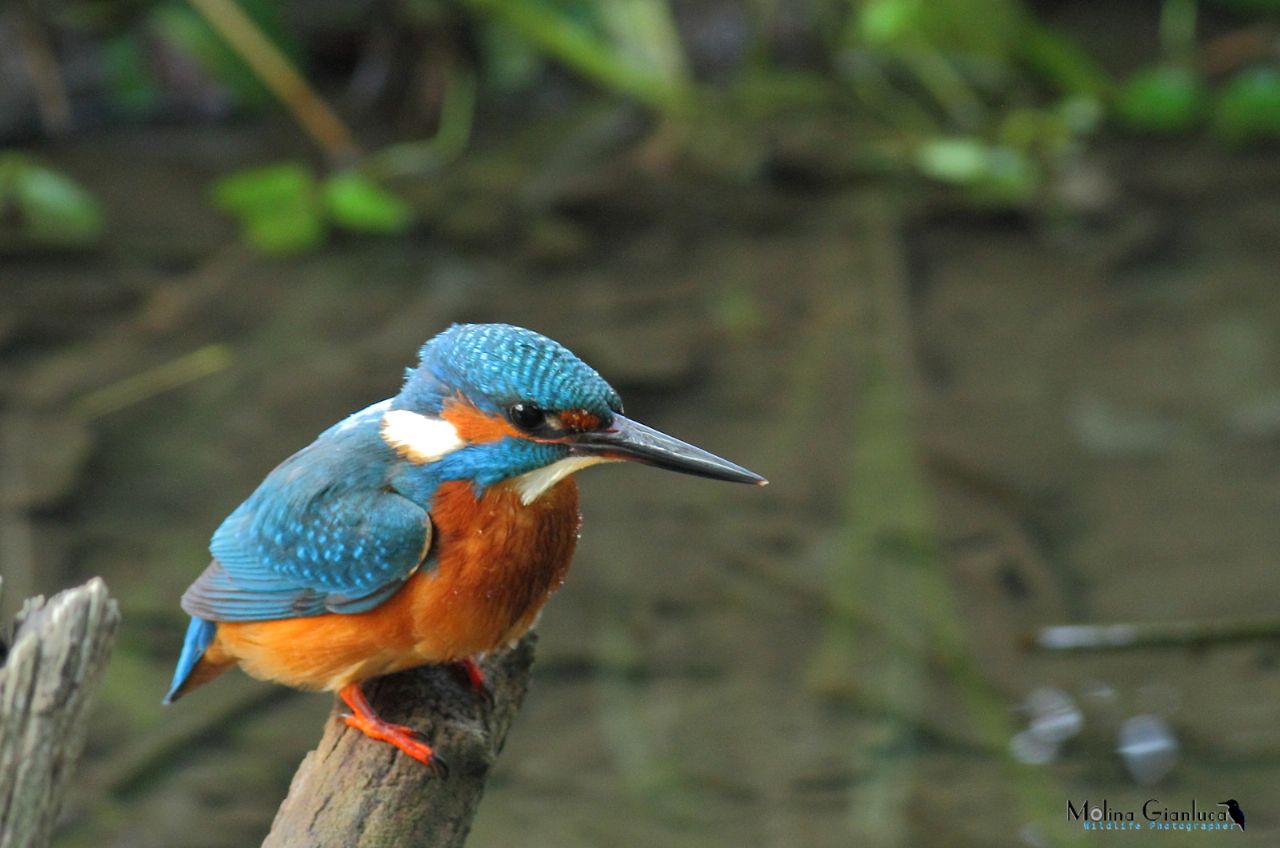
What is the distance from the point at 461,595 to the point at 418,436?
9.6 inches

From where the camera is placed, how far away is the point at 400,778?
1.86 m

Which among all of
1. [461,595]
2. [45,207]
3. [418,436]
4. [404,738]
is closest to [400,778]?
[404,738]

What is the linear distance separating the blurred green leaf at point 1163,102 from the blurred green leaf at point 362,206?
9.71ft

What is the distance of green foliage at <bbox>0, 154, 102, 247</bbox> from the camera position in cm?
466

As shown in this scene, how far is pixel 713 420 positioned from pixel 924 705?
1223 millimetres

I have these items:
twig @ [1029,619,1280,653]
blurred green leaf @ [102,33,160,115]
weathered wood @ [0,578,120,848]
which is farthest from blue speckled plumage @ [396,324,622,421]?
blurred green leaf @ [102,33,160,115]

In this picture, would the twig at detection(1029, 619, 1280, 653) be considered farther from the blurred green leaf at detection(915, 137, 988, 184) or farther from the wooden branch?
the blurred green leaf at detection(915, 137, 988, 184)

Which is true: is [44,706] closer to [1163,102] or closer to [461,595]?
[461,595]

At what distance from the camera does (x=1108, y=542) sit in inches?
155

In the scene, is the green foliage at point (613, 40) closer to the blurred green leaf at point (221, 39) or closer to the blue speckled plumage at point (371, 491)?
the blurred green leaf at point (221, 39)

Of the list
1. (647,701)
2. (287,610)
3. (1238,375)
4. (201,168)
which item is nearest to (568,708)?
(647,701)

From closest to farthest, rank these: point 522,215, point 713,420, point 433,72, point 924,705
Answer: point 924,705
point 713,420
point 522,215
point 433,72

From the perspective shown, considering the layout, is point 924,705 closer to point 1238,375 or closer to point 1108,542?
point 1108,542

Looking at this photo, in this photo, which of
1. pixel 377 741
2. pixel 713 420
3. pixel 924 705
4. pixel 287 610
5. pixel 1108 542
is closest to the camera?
pixel 377 741
